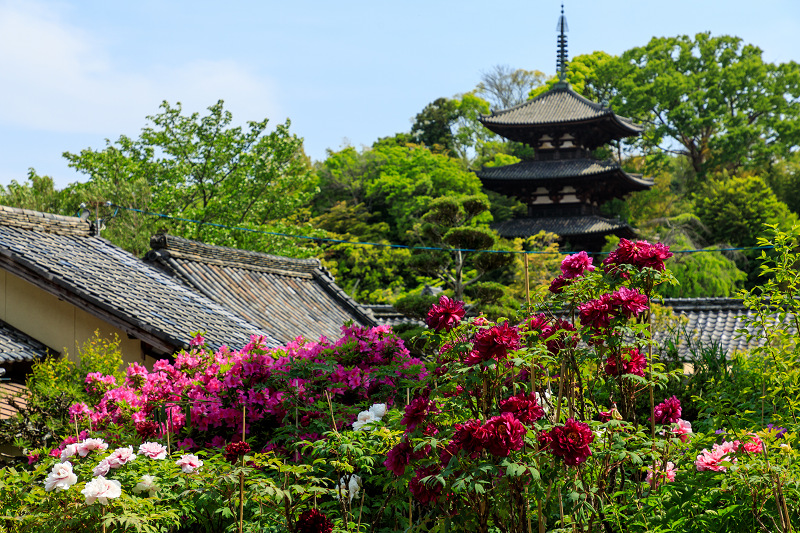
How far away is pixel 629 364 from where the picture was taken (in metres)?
3.18

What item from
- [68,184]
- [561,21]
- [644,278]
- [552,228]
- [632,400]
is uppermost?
[561,21]

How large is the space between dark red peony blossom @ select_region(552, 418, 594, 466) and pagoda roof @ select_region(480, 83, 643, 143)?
25.0 meters

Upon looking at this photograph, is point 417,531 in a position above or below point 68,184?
below

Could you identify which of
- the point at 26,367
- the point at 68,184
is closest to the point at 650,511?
the point at 26,367

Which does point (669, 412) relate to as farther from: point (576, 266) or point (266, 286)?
point (266, 286)

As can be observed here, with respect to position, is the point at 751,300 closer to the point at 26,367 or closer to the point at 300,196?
the point at 26,367

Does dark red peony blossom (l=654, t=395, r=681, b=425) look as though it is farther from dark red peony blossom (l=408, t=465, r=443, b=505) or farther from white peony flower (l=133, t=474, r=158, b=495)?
white peony flower (l=133, t=474, r=158, b=495)

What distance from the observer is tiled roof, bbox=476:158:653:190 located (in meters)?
25.8

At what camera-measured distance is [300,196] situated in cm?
2498

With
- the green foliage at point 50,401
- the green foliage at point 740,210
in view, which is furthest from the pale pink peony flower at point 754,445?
the green foliage at point 740,210

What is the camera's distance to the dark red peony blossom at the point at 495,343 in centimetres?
276

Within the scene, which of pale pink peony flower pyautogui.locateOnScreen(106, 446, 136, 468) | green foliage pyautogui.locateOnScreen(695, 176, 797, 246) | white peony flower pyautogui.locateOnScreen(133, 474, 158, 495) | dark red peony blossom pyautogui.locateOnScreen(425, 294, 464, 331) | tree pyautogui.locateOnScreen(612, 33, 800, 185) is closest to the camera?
dark red peony blossom pyautogui.locateOnScreen(425, 294, 464, 331)

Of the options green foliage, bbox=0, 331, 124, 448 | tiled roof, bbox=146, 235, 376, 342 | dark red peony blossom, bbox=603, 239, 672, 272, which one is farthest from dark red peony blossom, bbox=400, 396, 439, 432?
tiled roof, bbox=146, 235, 376, 342

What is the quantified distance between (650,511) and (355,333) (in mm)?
2601
